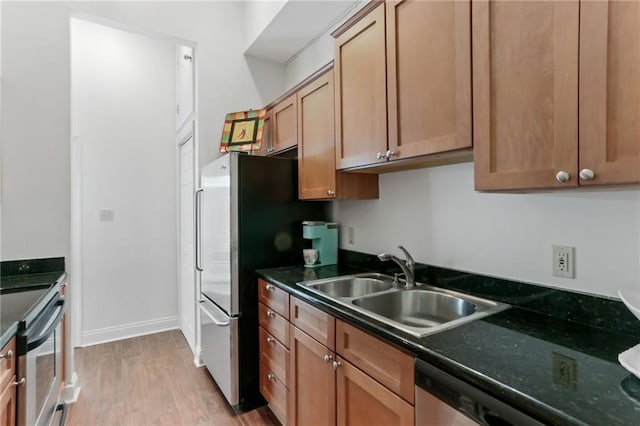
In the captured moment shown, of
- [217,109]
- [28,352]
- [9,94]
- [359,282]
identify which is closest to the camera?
[28,352]

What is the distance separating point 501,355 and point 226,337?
1721 mm

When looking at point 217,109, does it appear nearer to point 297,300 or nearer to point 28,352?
point 297,300

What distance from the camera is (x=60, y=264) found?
2223mm

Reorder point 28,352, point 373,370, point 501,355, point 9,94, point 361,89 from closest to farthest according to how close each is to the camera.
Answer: point 501,355
point 373,370
point 28,352
point 361,89
point 9,94

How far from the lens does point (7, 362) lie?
3.93 feet

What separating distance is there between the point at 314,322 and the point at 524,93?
120cm

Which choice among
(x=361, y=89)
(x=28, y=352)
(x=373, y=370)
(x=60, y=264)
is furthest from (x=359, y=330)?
(x=60, y=264)

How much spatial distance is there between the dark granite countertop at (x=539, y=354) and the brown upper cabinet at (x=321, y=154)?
77 cm

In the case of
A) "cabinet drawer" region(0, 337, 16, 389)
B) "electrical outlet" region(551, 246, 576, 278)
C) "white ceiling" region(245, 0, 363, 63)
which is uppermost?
"white ceiling" region(245, 0, 363, 63)

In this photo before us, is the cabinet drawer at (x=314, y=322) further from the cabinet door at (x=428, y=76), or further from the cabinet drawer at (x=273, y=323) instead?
the cabinet door at (x=428, y=76)

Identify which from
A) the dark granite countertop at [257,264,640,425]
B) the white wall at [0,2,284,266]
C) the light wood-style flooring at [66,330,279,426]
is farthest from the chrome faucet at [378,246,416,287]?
the white wall at [0,2,284,266]

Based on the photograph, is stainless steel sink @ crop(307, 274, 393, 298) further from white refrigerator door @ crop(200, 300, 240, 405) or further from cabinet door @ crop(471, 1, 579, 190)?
cabinet door @ crop(471, 1, 579, 190)

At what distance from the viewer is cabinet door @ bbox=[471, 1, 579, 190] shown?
89 centimetres

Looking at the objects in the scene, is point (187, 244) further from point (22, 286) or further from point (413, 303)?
point (413, 303)
